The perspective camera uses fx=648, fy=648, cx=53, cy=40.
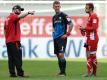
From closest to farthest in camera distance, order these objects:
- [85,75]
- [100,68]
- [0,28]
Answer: [85,75], [100,68], [0,28]

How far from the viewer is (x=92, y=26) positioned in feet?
53.2

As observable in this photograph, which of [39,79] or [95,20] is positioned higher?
[95,20]

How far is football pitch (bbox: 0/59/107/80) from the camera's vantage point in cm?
1600

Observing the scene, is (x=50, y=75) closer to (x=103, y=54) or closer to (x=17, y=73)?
(x=17, y=73)

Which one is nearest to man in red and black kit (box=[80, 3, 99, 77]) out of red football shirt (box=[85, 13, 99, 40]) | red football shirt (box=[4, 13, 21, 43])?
red football shirt (box=[85, 13, 99, 40])

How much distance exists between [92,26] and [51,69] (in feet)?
10.5

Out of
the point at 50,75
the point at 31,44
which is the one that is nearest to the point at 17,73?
the point at 50,75

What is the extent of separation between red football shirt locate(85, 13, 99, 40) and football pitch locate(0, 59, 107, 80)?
1.08 meters

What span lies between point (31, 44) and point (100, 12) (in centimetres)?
274

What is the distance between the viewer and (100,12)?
23297 millimetres

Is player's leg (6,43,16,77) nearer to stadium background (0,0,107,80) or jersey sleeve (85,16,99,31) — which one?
jersey sleeve (85,16,99,31)

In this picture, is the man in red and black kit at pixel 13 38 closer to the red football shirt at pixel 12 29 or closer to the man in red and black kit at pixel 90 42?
the red football shirt at pixel 12 29

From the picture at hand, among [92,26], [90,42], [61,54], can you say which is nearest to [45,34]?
[61,54]

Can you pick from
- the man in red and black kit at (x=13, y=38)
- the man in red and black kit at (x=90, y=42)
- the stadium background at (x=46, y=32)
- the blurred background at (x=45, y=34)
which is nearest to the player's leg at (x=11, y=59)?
the man in red and black kit at (x=13, y=38)
